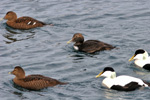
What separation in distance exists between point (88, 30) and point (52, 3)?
191 inches

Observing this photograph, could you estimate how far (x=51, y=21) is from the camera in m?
17.8

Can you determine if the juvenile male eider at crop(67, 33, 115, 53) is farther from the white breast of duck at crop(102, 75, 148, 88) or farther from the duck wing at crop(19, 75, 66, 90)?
the duck wing at crop(19, 75, 66, 90)

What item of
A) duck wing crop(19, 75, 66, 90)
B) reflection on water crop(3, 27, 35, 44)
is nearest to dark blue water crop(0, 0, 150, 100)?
reflection on water crop(3, 27, 35, 44)

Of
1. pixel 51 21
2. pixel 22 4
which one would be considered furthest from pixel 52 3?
pixel 51 21

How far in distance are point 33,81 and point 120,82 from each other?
2.21 m

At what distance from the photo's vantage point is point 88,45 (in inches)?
562

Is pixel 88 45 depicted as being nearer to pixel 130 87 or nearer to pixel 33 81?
pixel 33 81

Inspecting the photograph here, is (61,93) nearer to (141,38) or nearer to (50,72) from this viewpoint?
(50,72)

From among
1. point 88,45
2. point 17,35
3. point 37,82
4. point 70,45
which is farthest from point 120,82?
point 17,35

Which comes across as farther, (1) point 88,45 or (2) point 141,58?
(1) point 88,45

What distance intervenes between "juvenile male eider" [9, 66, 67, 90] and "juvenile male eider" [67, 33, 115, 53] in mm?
3205

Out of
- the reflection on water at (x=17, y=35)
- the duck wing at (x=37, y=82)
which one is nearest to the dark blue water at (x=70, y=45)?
the reflection on water at (x=17, y=35)

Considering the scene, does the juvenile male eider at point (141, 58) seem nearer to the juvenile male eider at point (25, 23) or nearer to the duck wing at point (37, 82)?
the duck wing at point (37, 82)

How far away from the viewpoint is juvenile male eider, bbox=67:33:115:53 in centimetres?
1409
